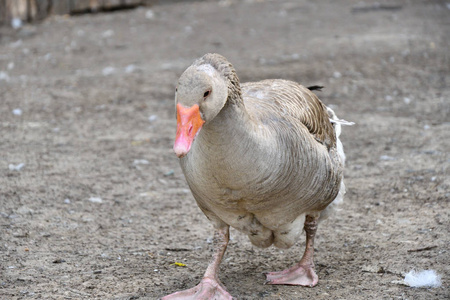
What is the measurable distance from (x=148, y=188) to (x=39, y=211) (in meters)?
1.13

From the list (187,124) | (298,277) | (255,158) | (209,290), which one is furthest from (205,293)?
(187,124)

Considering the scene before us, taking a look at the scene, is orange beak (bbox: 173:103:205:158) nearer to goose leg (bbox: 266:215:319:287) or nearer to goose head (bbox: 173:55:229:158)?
goose head (bbox: 173:55:229:158)

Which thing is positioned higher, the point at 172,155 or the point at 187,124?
the point at 187,124

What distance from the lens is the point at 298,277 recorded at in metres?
4.09

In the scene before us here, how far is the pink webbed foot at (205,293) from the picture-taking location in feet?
12.2

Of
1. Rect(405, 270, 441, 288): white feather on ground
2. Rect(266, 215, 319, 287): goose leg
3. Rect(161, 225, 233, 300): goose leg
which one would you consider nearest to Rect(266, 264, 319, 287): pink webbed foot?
Rect(266, 215, 319, 287): goose leg

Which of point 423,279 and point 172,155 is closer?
point 423,279

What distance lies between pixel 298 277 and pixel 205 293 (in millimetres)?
698

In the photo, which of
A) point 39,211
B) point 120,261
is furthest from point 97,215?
point 120,261

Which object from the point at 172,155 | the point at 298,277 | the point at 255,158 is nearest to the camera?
the point at 255,158

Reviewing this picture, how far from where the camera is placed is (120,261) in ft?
14.5

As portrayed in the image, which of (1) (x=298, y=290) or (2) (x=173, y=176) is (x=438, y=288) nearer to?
(1) (x=298, y=290)

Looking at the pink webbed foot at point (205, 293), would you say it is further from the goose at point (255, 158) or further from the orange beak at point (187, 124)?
the orange beak at point (187, 124)

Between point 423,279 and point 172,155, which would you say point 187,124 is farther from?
point 172,155
